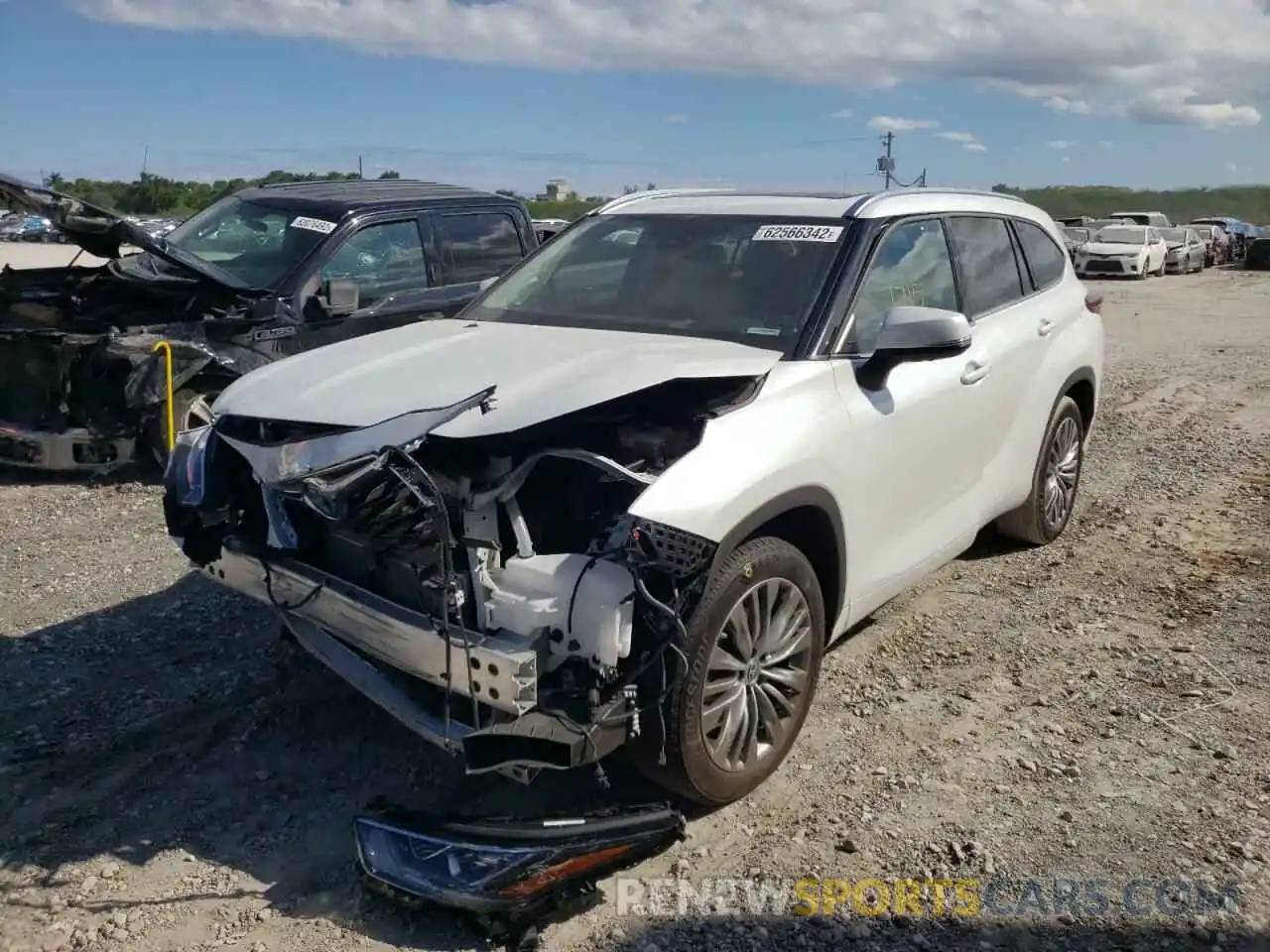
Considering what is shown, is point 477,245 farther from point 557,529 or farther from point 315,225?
point 557,529

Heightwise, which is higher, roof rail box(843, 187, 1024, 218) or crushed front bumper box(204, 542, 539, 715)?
roof rail box(843, 187, 1024, 218)

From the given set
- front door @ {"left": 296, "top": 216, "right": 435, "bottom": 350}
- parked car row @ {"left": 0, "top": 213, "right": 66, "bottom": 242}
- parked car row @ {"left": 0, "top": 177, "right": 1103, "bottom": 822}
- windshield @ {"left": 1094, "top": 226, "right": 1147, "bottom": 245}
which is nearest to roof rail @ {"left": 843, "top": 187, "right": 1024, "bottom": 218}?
parked car row @ {"left": 0, "top": 177, "right": 1103, "bottom": 822}

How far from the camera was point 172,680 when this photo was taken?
452cm

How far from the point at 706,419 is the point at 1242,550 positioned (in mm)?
4154

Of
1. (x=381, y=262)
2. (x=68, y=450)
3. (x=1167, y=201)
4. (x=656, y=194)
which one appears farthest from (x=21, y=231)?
(x=1167, y=201)

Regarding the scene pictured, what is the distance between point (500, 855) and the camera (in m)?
3.07

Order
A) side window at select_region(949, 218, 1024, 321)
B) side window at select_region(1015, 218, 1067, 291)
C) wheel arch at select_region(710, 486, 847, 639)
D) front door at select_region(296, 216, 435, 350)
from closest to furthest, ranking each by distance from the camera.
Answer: wheel arch at select_region(710, 486, 847, 639)
side window at select_region(949, 218, 1024, 321)
side window at select_region(1015, 218, 1067, 291)
front door at select_region(296, 216, 435, 350)

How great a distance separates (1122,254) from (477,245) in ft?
80.8

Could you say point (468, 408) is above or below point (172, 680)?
above

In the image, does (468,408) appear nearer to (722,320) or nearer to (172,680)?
(722,320)

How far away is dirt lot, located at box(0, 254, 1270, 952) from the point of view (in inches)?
123

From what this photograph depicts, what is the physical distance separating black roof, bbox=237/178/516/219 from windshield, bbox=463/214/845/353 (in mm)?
3306

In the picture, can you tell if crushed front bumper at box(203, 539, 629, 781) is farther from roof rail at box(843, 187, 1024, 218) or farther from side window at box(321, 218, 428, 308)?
side window at box(321, 218, 428, 308)

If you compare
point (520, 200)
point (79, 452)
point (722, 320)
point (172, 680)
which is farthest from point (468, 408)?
point (520, 200)
